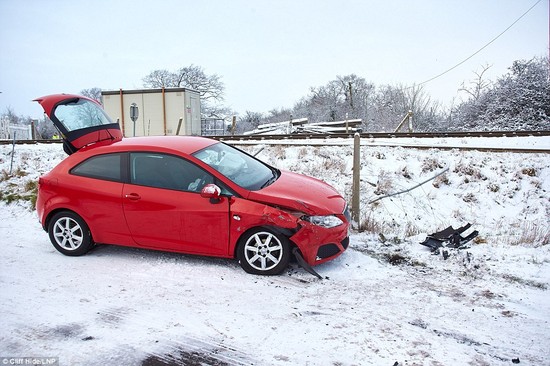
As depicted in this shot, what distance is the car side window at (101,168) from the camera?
489 centimetres

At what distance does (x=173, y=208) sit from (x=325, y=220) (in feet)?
5.75

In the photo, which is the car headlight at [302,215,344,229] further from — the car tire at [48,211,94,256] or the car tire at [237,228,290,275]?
the car tire at [48,211,94,256]

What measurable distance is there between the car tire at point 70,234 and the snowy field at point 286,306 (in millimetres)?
144

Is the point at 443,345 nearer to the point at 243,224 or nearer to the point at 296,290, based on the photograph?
the point at 296,290

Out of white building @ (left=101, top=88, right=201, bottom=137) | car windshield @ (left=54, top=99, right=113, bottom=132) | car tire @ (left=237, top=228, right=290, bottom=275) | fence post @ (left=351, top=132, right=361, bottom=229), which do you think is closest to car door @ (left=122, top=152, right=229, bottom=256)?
car tire @ (left=237, top=228, right=290, bottom=275)

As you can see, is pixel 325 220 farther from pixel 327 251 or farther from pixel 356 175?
pixel 356 175

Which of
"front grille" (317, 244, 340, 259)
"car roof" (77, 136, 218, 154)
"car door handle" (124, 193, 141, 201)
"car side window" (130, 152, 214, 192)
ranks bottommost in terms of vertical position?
"front grille" (317, 244, 340, 259)

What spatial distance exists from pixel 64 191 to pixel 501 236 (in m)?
6.25

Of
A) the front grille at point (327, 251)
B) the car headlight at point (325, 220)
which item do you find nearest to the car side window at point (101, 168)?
the car headlight at point (325, 220)

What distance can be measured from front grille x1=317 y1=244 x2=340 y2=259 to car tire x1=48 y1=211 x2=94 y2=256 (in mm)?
2864

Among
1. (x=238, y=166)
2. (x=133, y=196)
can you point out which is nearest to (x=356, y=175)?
(x=238, y=166)

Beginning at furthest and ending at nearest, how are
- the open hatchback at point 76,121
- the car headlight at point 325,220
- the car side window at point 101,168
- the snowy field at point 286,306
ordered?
the open hatchback at point 76,121 → the car side window at point 101,168 → the car headlight at point 325,220 → the snowy field at point 286,306

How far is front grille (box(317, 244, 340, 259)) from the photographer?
14.5 feet

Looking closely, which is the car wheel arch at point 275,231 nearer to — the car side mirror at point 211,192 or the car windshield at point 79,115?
the car side mirror at point 211,192
